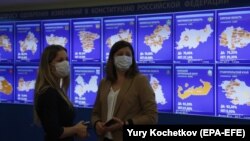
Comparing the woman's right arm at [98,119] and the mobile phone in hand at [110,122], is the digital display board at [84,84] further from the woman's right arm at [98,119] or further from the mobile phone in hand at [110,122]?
the mobile phone in hand at [110,122]

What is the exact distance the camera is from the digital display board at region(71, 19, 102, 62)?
488 centimetres

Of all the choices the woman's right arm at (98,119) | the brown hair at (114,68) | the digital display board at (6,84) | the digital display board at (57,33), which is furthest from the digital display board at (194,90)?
the digital display board at (6,84)

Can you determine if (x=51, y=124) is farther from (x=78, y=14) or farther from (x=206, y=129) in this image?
(x=78, y=14)

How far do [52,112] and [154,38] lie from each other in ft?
6.82

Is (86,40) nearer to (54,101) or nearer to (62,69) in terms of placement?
(62,69)

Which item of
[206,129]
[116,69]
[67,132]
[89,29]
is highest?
[89,29]

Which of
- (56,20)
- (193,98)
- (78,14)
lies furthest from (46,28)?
(193,98)

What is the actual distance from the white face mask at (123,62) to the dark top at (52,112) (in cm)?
49

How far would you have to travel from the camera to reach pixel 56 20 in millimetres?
5199

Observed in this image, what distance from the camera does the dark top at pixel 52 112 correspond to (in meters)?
2.61

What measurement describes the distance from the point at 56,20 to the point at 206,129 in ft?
12.6

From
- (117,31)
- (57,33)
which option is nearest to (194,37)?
(117,31)
